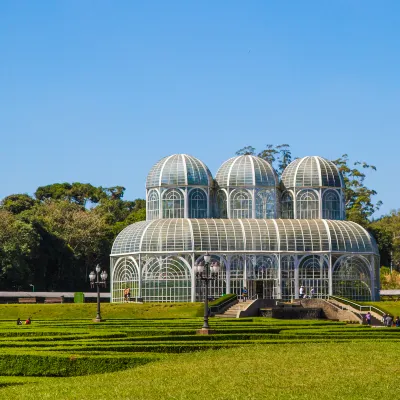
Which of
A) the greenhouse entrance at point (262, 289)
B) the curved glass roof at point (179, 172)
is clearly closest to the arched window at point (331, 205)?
the greenhouse entrance at point (262, 289)

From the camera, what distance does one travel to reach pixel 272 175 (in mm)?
88062

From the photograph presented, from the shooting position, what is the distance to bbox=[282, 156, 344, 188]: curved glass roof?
288 feet

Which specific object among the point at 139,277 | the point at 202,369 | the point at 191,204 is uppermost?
the point at 191,204

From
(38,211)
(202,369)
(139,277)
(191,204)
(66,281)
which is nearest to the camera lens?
(202,369)

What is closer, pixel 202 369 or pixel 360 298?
pixel 202 369

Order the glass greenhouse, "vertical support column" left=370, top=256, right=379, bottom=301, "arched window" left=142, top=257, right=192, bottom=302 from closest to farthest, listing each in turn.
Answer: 1. "arched window" left=142, top=257, right=192, bottom=302
2. the glass greenhouse
3. "vertical support column" left=370, top=256, right=379, bottom=301

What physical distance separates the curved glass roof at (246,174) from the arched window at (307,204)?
2597mm

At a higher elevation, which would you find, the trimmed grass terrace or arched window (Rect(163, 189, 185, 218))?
arched window (Rect(163, 189, 185, 218))

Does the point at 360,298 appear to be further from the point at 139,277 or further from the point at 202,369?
the point at 202,369

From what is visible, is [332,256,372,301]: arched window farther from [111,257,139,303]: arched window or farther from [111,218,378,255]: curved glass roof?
[111,257,139,303]: arched window

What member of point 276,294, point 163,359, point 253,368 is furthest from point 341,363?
point 276,294

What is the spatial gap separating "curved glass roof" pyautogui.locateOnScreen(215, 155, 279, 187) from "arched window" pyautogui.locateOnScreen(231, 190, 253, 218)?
0.87 meters

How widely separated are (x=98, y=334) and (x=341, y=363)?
1303cm

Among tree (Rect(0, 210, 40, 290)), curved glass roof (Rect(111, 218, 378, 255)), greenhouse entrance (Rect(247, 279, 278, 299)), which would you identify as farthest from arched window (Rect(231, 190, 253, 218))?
tree (Rect(0, 210, 40, 290))
